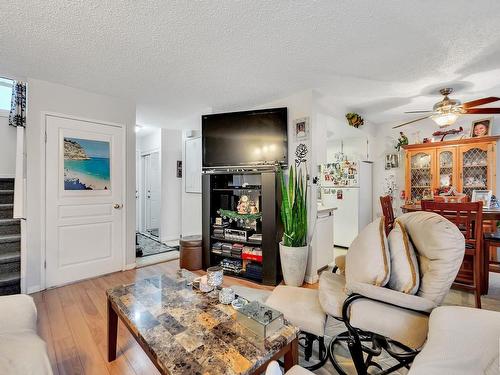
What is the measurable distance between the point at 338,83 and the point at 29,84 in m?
3.42

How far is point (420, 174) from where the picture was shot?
4.19m

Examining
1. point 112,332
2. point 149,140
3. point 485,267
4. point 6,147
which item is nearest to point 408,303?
point 112,332

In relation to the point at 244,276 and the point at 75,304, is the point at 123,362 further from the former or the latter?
the point at 244,276

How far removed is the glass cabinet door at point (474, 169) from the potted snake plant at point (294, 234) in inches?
109

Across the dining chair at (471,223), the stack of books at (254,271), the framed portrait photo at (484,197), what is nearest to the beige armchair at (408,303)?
the dining chair at (471,223)

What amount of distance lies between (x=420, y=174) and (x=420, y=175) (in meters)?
0.02

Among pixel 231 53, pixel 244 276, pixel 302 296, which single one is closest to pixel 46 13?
pixel 231 53

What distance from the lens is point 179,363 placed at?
101 centimetres

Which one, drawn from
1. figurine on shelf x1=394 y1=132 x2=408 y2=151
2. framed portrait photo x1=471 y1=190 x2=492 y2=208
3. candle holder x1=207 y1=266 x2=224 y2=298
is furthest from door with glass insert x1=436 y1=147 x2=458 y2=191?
candle holder x1=207 y1=266 x2=224 y2=298

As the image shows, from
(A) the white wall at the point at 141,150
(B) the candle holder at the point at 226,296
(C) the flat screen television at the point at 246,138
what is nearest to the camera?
(B) the candle holder at the point at 226,296

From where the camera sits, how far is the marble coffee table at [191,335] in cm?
102

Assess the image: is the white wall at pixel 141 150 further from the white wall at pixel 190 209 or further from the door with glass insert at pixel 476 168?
the door with glass insert at pixel 476 168

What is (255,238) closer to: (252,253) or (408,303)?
(252,253)

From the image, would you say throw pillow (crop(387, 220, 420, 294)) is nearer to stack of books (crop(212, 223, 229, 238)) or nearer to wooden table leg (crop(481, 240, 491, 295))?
wooden table leg (crop(481, 240, 491, 295))
